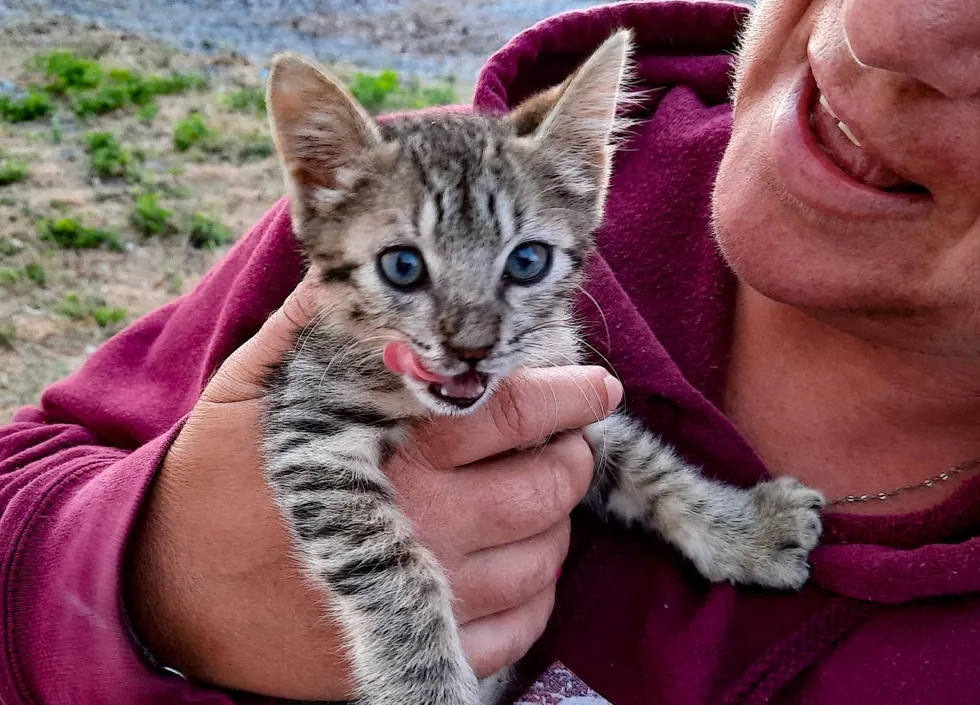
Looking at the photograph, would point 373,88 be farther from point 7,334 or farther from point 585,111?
point 585,111

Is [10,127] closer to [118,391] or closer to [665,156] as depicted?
[118,391]

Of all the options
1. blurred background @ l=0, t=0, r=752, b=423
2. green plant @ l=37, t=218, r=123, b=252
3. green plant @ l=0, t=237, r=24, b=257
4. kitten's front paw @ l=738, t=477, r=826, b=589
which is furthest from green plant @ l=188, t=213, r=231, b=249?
kitten's front paw @ l=738, t=477, r=826, b=589

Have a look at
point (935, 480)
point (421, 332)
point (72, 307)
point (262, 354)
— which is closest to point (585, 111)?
point (421, 332)

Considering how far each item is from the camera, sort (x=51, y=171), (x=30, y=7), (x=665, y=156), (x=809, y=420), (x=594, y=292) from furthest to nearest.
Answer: (x=30, y=7), (x=51, y=171), (x=665, y=156), (x=594, y=292), (x=809, y=420)

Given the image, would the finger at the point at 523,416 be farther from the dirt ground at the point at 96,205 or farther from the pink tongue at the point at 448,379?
the dirt ground at the point at 96,205

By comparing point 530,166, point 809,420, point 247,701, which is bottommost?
point 247,701

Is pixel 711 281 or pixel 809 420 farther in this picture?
pixel 711 281

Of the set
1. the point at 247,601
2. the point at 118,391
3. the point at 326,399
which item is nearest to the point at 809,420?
the point at 326,399
